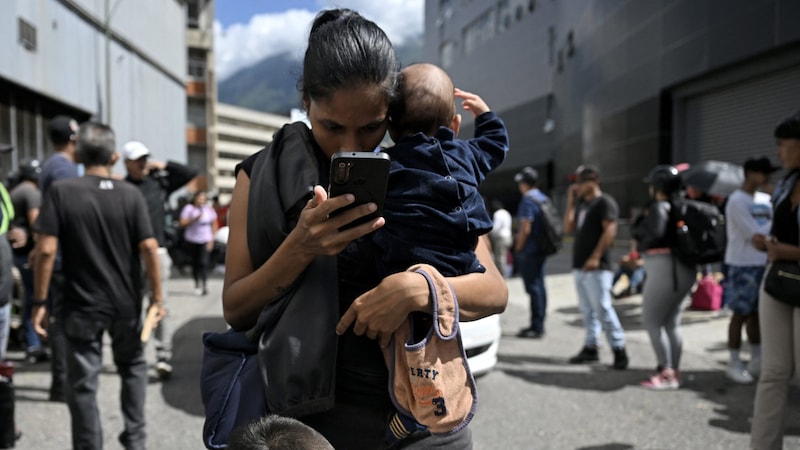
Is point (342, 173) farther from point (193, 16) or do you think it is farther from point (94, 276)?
point (193, 16)

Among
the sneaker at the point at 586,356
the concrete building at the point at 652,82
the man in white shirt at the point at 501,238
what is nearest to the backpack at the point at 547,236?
the sneaker at the point at 586,356

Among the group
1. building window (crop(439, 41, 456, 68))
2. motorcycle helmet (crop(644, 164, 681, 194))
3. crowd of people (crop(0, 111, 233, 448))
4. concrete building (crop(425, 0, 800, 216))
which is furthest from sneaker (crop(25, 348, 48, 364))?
building window (crop(439, 41, 456, 68))

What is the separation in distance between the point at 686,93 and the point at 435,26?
37.3 meters

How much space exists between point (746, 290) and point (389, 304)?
5.98 metres

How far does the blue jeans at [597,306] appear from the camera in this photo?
659 cm

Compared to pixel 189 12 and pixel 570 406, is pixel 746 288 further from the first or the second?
pixel 189 12

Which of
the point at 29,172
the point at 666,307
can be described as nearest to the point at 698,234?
the point at 666,307

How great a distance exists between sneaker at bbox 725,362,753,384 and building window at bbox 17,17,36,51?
48.8 feet

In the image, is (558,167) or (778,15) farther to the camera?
(558,167)

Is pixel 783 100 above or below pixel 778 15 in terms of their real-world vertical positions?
below

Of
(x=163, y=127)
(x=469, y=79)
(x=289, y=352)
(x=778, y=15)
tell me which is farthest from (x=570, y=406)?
(x=469, y=79)

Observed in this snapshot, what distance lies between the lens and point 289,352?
1448 millimetres

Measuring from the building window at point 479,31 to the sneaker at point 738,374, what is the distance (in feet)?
117

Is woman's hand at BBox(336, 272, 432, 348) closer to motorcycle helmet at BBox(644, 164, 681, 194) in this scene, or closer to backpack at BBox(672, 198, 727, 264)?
backpack at BBox(672, 198, 727, 264)
